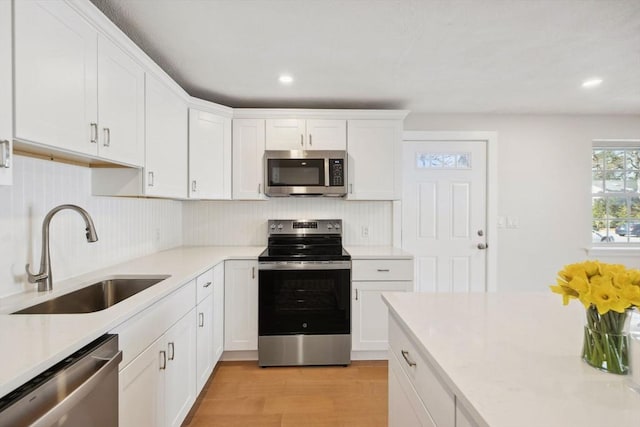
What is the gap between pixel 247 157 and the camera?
9.70ft

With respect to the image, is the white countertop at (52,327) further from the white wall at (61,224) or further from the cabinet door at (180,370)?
the cabinet door at (180,370)

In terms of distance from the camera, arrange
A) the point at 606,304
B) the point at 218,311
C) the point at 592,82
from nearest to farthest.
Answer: the point at 606,304 → the point at 218,311 → the point at 592,82

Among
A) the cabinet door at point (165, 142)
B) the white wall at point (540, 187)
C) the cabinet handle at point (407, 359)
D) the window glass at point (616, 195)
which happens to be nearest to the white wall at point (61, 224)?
the cabinet door at point (165, 142)

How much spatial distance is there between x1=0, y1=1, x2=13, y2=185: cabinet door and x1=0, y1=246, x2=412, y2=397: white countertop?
472 mm

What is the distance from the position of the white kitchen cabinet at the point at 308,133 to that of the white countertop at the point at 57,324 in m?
1.42

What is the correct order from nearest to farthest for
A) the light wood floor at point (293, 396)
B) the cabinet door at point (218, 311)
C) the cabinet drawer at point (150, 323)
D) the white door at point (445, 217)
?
the cabinet drawer at point (150, 323) < the light wood floor at point (293, 396) < the cabinet door at point (218, 311) < the white door at point (445, 217)

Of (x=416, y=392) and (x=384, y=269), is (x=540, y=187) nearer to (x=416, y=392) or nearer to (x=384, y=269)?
(x=384, y=269)

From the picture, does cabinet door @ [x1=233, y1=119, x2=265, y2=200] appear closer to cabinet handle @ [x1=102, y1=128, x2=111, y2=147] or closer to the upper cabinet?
the upper cabinet

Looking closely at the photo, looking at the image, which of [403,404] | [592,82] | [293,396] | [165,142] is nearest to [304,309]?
[293,396]

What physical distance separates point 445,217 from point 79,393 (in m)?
3.22

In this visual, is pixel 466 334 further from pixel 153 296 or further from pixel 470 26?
pixel 470 26

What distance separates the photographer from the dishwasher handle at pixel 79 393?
0.79 meters

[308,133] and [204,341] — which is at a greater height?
[308,133]

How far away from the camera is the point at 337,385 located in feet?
7.75
